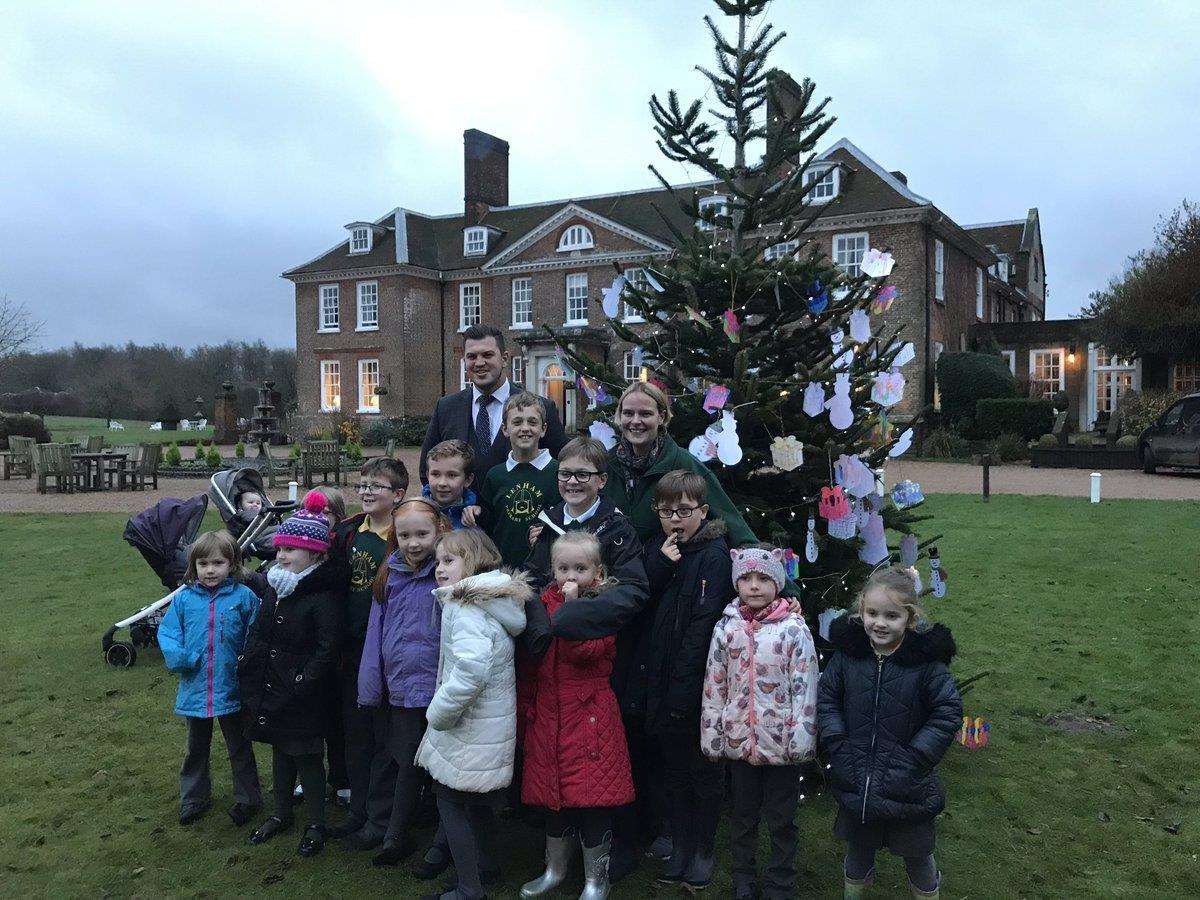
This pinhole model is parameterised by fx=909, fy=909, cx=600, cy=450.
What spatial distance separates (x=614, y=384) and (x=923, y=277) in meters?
27.3

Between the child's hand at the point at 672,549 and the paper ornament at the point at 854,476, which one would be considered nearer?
the child's hand at the point at 672,549

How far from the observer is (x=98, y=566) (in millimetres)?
11656

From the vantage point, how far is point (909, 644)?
3.54 m

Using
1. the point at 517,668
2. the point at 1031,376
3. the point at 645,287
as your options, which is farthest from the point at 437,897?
the point at 1031,376

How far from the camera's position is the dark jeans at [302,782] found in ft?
14.2

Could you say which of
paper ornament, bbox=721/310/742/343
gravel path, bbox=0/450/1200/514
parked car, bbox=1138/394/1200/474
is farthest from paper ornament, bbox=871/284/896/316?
parked car, bbox=1138/394/1200/474

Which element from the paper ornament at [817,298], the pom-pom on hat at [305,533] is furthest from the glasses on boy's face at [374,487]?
the paper ornament at [817,298]

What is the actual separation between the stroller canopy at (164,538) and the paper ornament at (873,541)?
497cm

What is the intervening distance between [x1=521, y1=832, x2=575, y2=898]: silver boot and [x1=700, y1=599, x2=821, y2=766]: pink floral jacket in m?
0.76

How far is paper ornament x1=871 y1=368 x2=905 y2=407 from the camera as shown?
15.0ft

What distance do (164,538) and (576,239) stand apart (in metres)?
31.6

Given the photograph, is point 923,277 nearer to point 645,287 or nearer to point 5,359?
point 645,287

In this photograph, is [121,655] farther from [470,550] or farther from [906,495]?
[906,495]

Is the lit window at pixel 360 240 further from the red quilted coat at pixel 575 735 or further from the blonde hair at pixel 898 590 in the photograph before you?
the blonde hair at pixel 898 590
